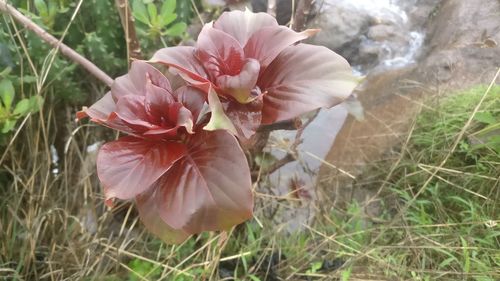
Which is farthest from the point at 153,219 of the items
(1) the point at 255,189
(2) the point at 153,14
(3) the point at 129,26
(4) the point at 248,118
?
(2) the point at 153,14

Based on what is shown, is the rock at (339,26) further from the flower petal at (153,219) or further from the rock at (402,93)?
the flower petal at (153,219)

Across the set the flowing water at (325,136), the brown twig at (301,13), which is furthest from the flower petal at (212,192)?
the flowing water at (325,136)

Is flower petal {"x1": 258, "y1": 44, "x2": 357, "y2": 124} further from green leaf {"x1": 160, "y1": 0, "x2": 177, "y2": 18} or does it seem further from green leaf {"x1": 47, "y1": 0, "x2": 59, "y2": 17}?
green leaf {"x1": 47, "y1": 0, "x2": 59, "y2": 17}

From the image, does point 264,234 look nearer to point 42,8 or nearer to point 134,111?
point 134,111

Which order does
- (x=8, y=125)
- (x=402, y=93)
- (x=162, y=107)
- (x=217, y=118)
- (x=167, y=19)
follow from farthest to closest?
1. (x=402, y=93)
2. (x=167, y=19)
3. (x=8, y=125)
4. (x=162, y=107)
5. (x=217, y=118)

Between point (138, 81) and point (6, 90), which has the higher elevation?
point (138, 81)

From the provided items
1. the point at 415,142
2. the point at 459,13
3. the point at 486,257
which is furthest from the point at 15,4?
the point at 459,13
